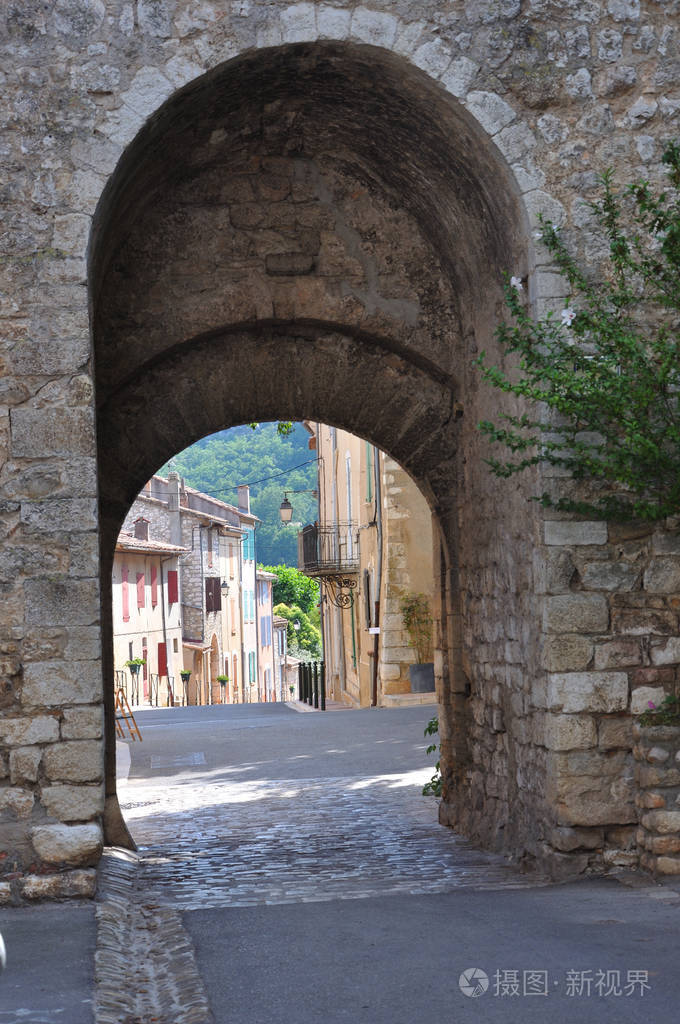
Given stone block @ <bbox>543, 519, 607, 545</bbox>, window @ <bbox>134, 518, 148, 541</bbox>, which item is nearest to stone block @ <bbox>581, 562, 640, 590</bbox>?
stone block @ <bbox>543, 519, 607, 545</bbox>

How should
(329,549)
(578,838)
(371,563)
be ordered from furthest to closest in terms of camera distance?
(329,549), (371,563), (578,838)

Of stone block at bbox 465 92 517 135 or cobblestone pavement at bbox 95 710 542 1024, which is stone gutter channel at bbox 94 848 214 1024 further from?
stone block at bbox 465 92 517 135

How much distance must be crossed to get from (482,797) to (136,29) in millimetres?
4422

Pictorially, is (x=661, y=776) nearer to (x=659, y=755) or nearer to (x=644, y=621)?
(x=659, y=755)

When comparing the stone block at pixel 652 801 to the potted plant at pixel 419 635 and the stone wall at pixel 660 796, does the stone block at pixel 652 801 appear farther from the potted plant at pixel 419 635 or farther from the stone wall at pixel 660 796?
the potted plant at pixel 419 635

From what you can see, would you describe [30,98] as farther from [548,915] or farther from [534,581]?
[548,915]

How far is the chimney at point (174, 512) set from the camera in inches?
1385

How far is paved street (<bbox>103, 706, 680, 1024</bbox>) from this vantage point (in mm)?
3457

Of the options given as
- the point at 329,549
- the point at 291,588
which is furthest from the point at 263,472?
the point at 329,549

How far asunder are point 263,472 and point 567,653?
60.3 meters

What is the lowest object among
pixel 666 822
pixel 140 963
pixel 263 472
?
pixel 140 963

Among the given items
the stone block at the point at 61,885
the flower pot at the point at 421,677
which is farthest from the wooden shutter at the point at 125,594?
the stone block at the point at 61,885

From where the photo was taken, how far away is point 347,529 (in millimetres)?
23000

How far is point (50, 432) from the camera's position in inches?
202
